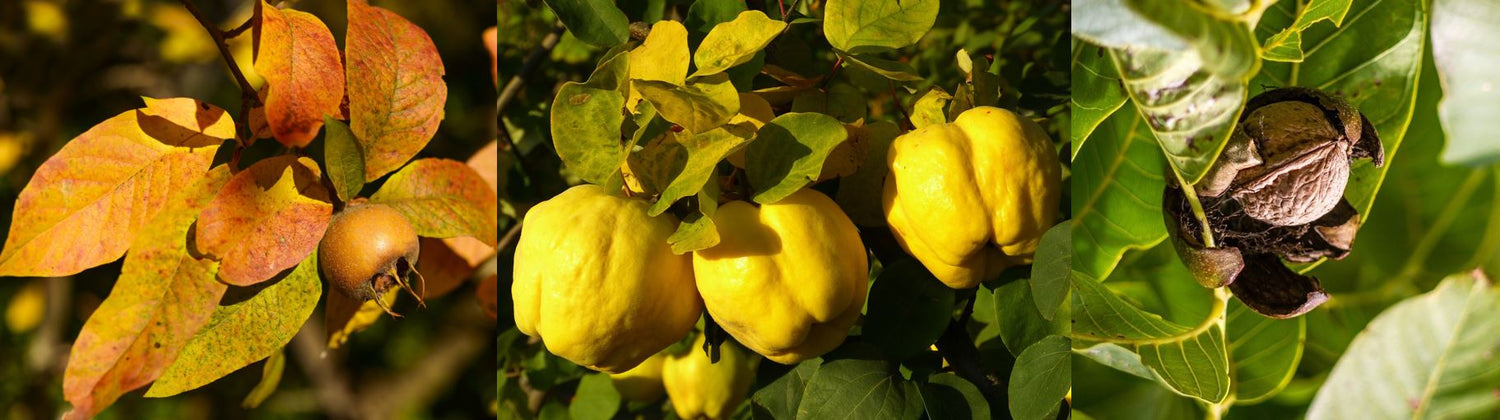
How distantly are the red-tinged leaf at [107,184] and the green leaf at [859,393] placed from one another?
1.49 feet

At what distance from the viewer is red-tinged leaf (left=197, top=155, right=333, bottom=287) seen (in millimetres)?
680

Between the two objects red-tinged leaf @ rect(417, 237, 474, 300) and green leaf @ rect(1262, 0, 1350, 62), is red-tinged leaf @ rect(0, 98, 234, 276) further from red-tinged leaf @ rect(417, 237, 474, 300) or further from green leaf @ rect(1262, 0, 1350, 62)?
green leaf @ rect(1262, 0, 1350, 62)

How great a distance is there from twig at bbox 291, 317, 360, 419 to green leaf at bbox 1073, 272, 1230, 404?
679 millimetres

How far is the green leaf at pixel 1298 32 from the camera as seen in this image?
46 centimetres

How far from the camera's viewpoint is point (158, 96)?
879 mm

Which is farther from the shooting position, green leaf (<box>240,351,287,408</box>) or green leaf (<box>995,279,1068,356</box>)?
green leaf (<box>240,351,287,408</box>)

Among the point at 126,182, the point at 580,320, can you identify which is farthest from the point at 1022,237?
the point at 126,182

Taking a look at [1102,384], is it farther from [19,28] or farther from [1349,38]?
[19,28]

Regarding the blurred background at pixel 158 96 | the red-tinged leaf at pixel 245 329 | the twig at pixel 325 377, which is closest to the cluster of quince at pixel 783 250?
the red-tinged leaf at pixel 245 329

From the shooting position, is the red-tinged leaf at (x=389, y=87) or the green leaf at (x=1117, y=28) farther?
the red-tinged leaf at (x=389, y=87)

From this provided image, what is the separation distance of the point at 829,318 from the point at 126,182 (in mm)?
514

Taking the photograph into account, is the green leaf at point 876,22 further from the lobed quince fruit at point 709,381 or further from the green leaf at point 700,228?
the lobed quince fruit at point 709,381

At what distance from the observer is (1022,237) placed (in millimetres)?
541

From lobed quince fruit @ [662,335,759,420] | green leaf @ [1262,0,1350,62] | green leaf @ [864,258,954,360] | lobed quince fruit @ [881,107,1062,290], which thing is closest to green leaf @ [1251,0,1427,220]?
green leaf @ [1262,0,1350,62]
